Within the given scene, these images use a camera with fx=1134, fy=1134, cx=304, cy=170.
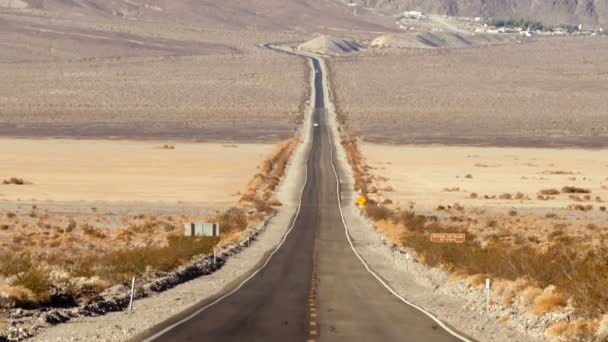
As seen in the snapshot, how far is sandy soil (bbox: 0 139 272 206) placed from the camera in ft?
220

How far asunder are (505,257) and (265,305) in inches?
298

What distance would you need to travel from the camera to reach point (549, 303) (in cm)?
2198

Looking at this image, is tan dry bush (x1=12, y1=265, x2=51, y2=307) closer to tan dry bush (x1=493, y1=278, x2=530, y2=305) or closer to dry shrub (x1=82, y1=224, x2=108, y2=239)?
tan dry bush (x1=493, y1=278, x2=530, y2=305)

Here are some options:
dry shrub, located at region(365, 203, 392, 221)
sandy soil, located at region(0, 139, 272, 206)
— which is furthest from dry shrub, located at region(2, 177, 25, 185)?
dry shrub, located at region(365, 203, 392, 221)

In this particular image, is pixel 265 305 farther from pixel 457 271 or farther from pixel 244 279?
pixel 457 271

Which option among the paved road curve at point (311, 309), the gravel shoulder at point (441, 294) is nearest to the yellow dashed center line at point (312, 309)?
the paved road curve at point (311, 309)

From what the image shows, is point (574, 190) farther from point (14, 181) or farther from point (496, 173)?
point (14, 181)

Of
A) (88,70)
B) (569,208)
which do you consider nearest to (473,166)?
(569,208)

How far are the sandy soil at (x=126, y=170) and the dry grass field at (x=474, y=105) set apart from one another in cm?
2555

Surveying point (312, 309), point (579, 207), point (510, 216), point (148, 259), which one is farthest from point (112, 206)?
point (312, 309)

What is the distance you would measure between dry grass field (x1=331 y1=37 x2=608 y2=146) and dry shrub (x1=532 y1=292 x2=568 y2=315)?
315 feet

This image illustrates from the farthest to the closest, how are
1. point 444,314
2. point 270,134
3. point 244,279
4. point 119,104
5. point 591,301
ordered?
point 119,104 → point 270,134 → point 244,279 → point 444,314 → point 591,301

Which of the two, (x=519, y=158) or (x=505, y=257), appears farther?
(x=519, y=158)

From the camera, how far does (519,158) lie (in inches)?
4018
